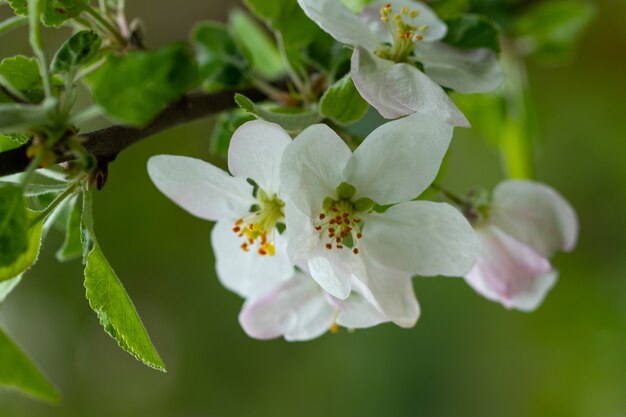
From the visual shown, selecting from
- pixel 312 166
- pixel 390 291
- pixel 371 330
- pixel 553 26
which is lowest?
pixel 371 330

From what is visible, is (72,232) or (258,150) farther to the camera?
(72,232)

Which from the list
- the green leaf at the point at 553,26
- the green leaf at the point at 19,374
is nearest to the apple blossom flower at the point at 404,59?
the green leaf at the point at 19,374

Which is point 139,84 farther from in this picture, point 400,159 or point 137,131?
point 400,159

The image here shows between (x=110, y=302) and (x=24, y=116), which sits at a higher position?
(x=24, y=116)

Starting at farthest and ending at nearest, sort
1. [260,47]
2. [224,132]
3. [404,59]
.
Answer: [260,47]
[224,132]
[404,59]

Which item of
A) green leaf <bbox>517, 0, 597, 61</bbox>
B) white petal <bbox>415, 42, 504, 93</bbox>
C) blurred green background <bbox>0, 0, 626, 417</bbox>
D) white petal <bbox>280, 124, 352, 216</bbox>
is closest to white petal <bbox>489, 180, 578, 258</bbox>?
white petal <bbox>415, 42, 504, 93</bbox>

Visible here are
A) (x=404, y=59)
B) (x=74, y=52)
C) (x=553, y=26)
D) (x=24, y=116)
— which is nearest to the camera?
(x=24, y=116)

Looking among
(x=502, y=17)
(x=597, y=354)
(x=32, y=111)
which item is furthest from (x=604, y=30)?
(x=32, y=111)

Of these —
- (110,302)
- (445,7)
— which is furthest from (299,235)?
(445,7)
